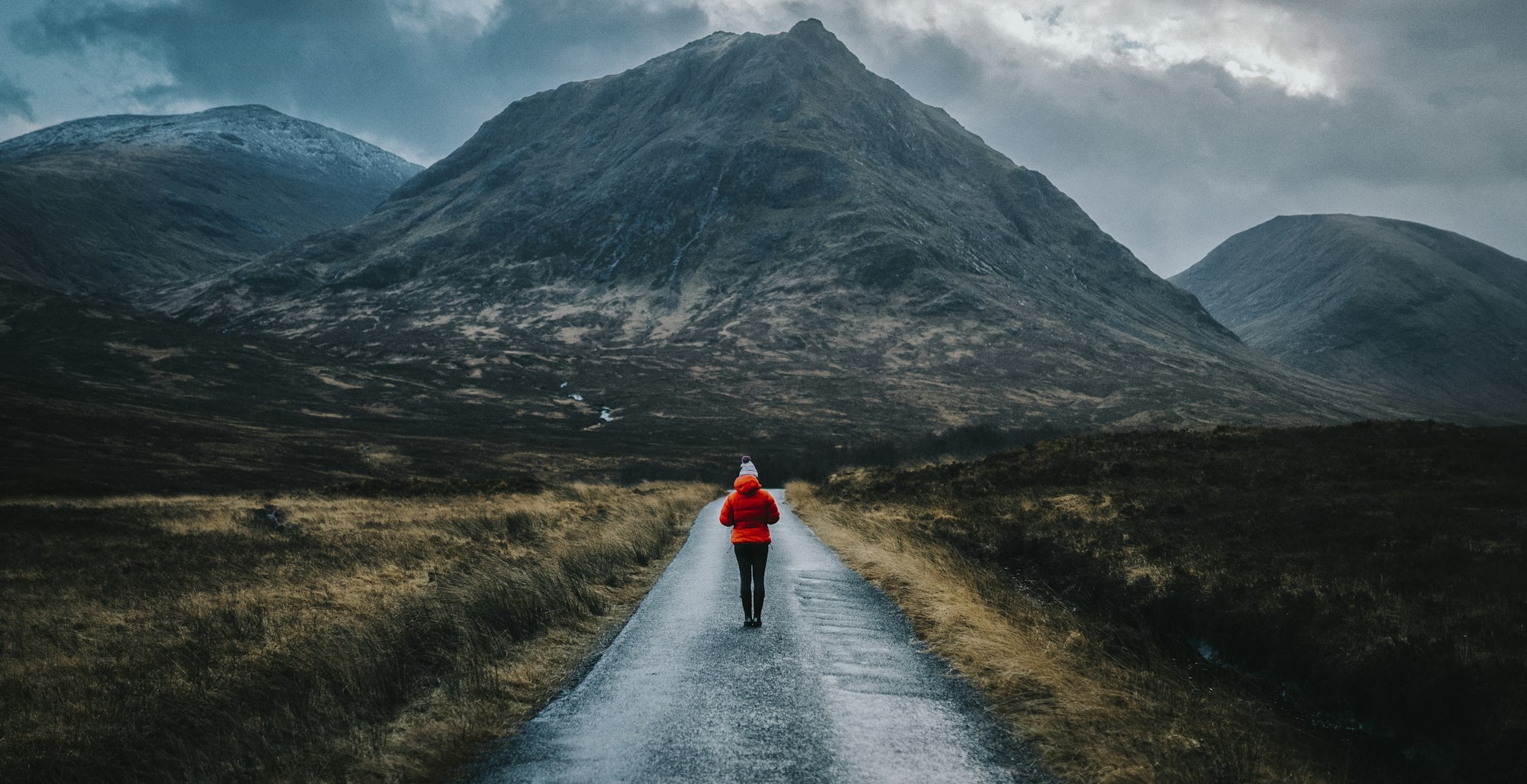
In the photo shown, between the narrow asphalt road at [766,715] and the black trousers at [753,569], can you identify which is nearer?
the narrow asphalt road at [766,715]

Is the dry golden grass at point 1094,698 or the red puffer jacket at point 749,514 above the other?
the red puffer jacket at point 749,514

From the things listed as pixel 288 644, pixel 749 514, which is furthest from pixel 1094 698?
pixel 288 644

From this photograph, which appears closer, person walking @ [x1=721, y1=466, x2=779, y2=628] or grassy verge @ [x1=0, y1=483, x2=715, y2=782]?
grassy verge @ [x1=0, y1=483, x2=715, y2=782]

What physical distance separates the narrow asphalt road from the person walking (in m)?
0.44

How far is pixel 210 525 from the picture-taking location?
28.1 metres

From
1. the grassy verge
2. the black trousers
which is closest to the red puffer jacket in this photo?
the black trousers

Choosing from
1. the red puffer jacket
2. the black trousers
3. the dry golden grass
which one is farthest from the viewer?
the red puffer jacket

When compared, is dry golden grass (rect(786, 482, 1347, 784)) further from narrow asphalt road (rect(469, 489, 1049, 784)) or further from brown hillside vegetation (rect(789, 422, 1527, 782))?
narrow asphalt road (rect(469, 489, 1049, 784))

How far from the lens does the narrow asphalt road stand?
6184mm

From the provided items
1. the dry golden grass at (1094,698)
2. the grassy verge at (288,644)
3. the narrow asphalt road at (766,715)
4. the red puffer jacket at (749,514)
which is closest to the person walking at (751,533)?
the red puffer jacket at (749,514)

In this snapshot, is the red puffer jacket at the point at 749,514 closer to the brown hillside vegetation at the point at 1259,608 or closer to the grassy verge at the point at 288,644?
the grassy verge at the point at 288,644

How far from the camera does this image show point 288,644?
10.0 meters

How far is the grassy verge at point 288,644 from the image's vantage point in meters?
6.73

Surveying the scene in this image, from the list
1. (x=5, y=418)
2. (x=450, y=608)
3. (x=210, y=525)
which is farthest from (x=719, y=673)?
(x=5, y=418)
